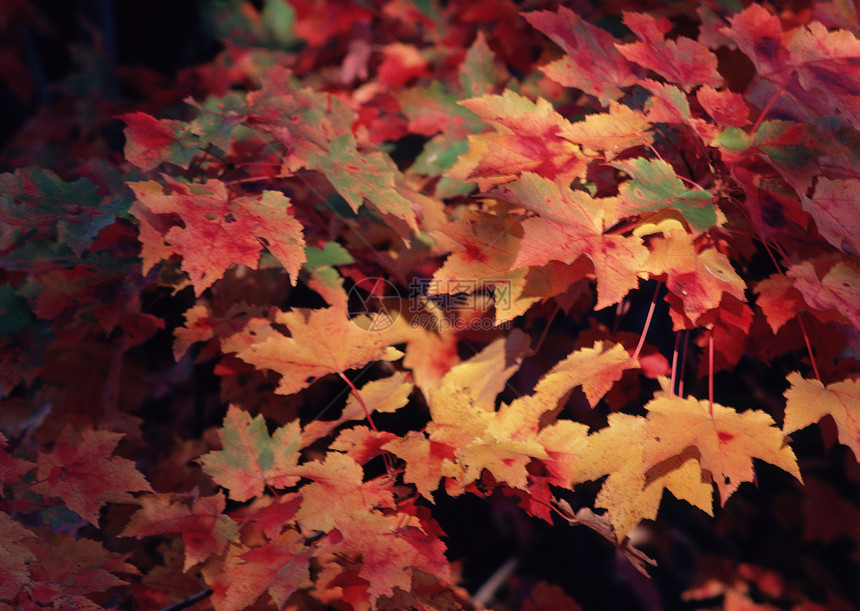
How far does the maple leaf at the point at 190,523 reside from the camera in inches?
34.9

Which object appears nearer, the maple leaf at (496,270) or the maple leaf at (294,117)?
the maple leaf at (496,270)

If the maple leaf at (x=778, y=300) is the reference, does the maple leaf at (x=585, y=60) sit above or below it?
above

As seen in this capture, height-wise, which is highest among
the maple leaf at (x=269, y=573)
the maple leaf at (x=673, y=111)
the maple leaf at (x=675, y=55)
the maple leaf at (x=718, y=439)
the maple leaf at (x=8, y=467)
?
A: the maple leaf at (x=675, y=55)

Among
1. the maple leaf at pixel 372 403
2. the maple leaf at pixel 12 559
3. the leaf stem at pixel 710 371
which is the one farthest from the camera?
the maple leaf at pixel 372 403

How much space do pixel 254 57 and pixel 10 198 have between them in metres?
1.53

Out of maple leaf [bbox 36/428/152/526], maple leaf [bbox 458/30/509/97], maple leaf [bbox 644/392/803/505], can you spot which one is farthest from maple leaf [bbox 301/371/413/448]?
maple leaf [bbox 458/30/509/97]

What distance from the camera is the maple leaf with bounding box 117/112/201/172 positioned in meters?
0.93

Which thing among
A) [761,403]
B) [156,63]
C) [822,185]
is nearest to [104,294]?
[822,185]

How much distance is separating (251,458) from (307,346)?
0.19 meters

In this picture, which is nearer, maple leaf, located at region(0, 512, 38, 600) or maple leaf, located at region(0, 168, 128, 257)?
maple leaf, located at region(0, 512, 38, 600)

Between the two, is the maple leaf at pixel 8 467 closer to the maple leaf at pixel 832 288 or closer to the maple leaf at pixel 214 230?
the maple leaf at pixel 214 230

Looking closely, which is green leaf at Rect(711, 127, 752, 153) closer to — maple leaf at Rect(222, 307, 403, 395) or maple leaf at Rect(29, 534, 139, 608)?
maple leaf at Rect(222, 307, 403, 395)

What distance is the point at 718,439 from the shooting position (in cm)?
77

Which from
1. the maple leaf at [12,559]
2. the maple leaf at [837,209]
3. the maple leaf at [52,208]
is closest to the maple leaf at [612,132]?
the maple leaf at [837,209]
